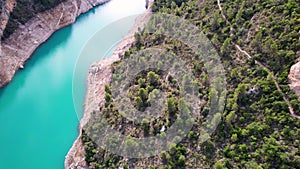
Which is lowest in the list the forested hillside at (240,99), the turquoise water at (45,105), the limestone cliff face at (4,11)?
the turquoise water at (45,105)

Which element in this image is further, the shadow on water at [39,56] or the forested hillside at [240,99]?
the shadow on water at [39,56]

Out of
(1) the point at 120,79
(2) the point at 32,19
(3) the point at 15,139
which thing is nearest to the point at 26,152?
(3) the point at 15,139

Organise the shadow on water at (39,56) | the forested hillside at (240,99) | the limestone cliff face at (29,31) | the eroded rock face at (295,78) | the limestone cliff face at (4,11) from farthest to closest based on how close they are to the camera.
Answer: the limestone cliff face at (4,11) < the limestone cliff face at (29,31) < the shadow on water at (39,56) < the eroded rock face at (295,78) < the forested hillside at (240,99)

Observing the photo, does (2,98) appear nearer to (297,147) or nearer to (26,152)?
(26,152)

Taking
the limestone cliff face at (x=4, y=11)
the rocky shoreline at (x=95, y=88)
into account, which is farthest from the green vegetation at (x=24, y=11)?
the rocky shoreline at (x=95, y=88)

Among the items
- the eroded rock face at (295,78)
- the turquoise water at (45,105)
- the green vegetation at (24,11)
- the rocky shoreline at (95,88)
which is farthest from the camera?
the green vegetation at (24,11)

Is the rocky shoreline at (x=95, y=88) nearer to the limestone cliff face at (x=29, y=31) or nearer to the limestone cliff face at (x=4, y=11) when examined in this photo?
the limestone cliff face at (x=29, y=31)

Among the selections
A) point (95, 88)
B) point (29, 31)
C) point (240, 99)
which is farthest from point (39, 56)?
point (240, 99)
